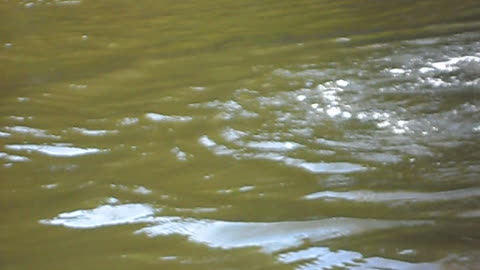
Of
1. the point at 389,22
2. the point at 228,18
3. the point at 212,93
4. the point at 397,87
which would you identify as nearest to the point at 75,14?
the point at 228,18

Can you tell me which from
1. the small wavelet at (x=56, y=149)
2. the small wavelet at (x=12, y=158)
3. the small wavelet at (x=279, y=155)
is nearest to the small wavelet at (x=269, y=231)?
the small wavelet at (x=279, y=155)

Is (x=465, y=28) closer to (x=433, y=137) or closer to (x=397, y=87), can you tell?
(x=397, y=87)

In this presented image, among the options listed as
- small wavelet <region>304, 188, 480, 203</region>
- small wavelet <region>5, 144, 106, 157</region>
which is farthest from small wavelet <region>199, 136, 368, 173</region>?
small wavelet <region>5, 144, 106, 157</region>

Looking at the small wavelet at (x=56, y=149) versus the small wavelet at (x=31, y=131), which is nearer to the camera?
the small wavelet at (x=56, y=149)

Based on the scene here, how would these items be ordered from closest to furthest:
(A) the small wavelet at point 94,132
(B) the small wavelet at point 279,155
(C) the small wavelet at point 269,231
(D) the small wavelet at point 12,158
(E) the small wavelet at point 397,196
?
(C) the small wavelet at point 269,231
(E) the small wavelet at point 397,196
(B) the small wavelet at point 279,155
(D) the small wavelet at point 12,158
(A) the small wavelet at point 94,132

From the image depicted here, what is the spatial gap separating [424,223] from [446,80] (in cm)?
93

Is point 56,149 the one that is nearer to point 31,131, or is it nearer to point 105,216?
point 31,131

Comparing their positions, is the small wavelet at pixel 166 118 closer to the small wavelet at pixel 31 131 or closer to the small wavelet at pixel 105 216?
the small wavelet at pixel 31 131

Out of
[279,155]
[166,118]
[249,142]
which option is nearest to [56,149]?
[166,118]

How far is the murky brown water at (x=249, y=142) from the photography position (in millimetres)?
1555

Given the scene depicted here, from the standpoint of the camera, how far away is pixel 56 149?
2.09 m

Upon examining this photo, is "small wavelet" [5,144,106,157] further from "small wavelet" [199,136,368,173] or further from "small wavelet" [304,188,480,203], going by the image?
"small wavelet" [304,188,480,203]

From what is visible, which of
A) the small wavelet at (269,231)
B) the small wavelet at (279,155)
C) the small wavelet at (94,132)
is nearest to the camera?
the small wavelet at (269,231)

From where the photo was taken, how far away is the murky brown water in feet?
5.10
